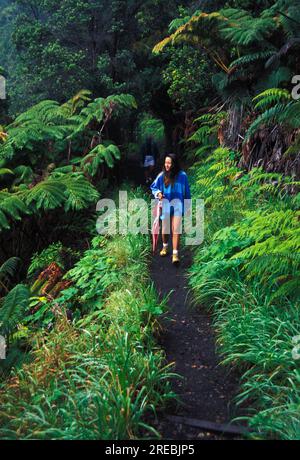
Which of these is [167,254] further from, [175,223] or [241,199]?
[241,199]

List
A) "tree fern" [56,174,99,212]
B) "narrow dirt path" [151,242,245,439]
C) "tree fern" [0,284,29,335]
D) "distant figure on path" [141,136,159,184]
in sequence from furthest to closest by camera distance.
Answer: "distant figure on path" [141,136,159,184] → "tree fern" [56,174,99,212] → "tree fern" [0,284,29,335] → "narrow dirt path" [151,242,245,439]

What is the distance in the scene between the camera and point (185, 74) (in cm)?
1145

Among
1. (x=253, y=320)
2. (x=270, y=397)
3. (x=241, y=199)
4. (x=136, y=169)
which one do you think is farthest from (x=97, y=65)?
(x=270, y=397)

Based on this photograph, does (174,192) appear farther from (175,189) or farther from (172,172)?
(172,172)

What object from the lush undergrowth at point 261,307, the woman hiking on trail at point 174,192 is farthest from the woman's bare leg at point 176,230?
the lush undergrowth at point 261,307

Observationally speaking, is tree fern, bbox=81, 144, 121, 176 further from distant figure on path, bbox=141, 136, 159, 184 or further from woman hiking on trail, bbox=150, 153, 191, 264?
woman hiking on trail, bbox=150, 153, 191, 264

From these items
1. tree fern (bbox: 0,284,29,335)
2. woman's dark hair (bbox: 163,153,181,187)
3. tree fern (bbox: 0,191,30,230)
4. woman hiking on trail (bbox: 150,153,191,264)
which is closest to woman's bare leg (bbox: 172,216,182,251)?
woman hiking on trail (bbox: 150,153,191,264)

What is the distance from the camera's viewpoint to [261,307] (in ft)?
13.5

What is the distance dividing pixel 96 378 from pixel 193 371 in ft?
2.68

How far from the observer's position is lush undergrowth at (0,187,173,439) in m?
2.97

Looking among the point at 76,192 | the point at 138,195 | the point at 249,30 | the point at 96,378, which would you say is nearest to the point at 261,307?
the point at 96,378

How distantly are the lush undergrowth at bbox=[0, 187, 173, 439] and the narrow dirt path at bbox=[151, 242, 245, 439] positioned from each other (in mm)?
146

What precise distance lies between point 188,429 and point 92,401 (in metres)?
0.66

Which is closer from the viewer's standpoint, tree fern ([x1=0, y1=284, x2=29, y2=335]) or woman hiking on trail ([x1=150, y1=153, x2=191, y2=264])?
tree fern ([x1=0, y1=284, x2=29, y2=335])
